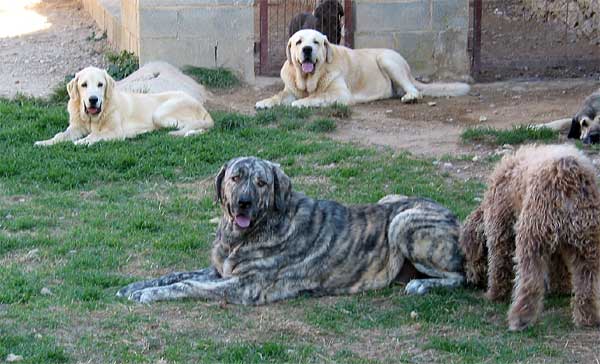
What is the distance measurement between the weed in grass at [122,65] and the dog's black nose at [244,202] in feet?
25.2

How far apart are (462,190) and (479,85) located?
5085 mm

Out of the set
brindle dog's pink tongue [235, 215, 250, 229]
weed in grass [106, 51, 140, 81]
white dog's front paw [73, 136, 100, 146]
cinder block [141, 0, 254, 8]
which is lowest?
white dog's front paw [73, 136, 100, 146]

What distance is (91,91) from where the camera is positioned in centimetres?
1172

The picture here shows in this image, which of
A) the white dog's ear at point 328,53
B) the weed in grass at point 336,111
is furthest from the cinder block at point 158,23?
the weed in grass at point 336,111

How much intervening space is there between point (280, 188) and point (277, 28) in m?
9.44

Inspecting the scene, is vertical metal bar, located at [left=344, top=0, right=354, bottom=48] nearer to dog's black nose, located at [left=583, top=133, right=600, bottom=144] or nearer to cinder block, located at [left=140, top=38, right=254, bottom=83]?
cinder block, located at [left=140, top=38, right=254, bottom=83]

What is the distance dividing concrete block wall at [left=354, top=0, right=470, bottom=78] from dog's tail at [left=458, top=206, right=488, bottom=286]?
7836 millimetres

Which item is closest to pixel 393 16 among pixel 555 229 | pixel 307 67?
pixel 307 67

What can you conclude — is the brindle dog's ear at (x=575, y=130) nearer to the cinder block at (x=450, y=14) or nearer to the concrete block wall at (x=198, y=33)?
the cinder block at (x=450, y=14)

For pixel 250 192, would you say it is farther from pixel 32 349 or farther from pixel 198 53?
pixel 198 53

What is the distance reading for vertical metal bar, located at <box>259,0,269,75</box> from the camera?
14461 millimetres

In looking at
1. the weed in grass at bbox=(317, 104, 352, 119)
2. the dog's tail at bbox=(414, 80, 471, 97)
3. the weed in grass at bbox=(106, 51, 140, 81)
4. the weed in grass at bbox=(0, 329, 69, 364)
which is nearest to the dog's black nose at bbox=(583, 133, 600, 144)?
the weed in grass at bbox=(317, 104, 352, 119)

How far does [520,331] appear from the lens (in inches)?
251

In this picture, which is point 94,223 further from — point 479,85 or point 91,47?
point 91,47
